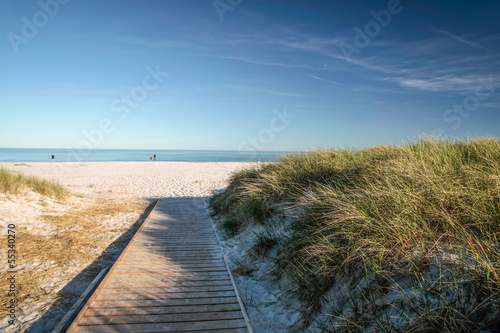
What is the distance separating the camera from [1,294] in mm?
3930

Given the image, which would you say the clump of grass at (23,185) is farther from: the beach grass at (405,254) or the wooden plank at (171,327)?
the beach grass at (405,254)

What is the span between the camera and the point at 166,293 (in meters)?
3.61

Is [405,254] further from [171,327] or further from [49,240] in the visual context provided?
[49,240]

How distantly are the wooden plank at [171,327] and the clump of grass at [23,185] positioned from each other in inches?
320

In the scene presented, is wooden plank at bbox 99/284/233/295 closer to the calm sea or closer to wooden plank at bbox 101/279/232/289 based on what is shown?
wooden plank at bbox 101/279/232/289

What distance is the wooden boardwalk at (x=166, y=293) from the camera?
297 centimetres

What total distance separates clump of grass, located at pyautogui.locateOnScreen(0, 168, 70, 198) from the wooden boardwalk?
585cm

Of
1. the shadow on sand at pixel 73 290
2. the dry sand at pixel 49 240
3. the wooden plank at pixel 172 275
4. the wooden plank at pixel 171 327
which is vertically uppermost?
the wooden plank at pixel 172 275

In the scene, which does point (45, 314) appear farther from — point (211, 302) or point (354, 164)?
point (354, 164)

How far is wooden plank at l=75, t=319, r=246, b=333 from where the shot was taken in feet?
9.36

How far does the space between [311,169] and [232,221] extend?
7.56 feet

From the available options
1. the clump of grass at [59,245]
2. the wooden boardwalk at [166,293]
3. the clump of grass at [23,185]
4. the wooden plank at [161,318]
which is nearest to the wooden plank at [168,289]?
the wooden boardwalk at [166,293]

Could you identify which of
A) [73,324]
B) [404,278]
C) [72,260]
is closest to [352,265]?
[404,278]

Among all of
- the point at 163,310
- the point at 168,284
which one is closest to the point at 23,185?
the point at 168,284
